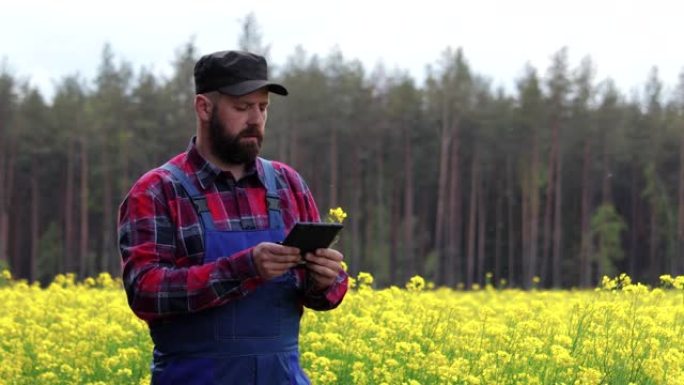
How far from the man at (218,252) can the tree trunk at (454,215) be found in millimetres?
41215

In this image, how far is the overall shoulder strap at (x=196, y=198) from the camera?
3.38 m

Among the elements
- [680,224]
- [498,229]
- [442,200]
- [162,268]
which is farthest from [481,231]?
[162,268]

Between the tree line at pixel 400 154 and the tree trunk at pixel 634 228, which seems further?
the tree trunk at pixel 634 228

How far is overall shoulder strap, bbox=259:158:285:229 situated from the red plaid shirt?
0.02 meters

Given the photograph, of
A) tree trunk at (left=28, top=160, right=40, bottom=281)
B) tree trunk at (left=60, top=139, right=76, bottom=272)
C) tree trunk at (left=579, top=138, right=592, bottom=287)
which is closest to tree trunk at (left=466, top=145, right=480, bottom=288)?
tree trunk at (left=579, top=138, right=592, bottom=287)

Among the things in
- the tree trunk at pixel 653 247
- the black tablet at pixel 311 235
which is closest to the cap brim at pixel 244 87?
the black tablet at pixel 311 235

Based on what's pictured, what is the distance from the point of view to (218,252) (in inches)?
133

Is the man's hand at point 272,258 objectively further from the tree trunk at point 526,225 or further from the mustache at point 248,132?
the tree trunk at point 526,225

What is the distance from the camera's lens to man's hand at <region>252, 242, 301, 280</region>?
3.15 m

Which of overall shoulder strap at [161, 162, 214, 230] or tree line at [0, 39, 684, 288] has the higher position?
tree line at [0, 39, 684, 288]

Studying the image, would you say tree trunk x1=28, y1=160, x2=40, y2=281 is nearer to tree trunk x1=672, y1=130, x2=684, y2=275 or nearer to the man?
tree trunk x1=672, y1=130, x2=684, y2=275

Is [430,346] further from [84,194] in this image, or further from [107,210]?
[84,194]

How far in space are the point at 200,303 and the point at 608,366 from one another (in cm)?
380

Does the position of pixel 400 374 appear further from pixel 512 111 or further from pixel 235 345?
pixel 512 111
